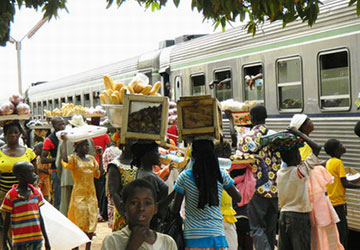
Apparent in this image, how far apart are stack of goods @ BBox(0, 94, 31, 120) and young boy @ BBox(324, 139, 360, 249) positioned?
3.88 meters

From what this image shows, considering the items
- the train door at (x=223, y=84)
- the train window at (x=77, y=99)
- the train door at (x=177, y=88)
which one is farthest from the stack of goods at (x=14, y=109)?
the train window at (x=77, y=99)

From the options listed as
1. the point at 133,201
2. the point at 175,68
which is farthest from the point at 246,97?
the point at 133,201

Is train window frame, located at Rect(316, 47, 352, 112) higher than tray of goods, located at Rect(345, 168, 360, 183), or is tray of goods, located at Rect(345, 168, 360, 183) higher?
train window frame, located at Rect(316, 47, 352, 112)

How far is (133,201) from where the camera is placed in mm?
4145

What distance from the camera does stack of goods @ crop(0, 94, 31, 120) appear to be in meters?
8.98

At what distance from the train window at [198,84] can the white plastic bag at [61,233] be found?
20.6 ft

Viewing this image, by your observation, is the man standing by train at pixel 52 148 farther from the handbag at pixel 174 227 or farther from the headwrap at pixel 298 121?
the handbag at pixel 174 227

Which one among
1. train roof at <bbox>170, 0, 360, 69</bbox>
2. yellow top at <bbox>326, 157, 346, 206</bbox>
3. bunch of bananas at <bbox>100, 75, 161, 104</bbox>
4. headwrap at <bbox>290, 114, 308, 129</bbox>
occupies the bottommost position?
yellow top at <bbox>326, 157, 346, 206</bbox>

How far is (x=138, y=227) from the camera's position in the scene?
4.07 meters

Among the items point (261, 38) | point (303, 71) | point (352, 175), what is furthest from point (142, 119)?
Answer: point (261, 38)

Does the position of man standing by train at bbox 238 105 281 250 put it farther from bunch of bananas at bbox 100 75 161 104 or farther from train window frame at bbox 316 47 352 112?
bunch of bananas at bbox 100 75 161 104

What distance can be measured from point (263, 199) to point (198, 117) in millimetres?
2447

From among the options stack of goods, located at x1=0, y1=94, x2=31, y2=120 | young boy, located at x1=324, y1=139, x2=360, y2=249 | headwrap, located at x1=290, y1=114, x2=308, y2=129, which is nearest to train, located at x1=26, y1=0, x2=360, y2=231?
young boy, located at x1=324, y1=139, x2=360, y2=249

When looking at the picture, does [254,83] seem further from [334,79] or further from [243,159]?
[243,159]
